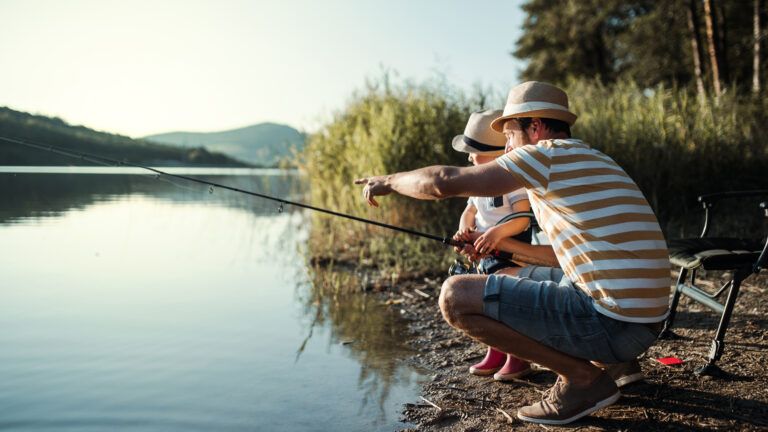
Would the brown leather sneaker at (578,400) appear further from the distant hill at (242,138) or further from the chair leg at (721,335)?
the distant hill at (242,138)

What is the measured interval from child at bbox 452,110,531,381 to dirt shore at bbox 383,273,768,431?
0.08 m

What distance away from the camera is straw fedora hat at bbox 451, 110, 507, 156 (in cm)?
352

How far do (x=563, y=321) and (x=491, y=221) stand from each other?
1.05m

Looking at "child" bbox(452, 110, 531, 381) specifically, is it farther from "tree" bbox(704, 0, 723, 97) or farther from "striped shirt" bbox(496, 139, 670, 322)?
"tree" bbox(704, 0, 723, 97)

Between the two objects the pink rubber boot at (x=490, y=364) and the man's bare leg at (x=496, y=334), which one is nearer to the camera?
the man's bare leg at (x=496, y=334)

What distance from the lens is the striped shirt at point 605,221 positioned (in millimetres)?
2420

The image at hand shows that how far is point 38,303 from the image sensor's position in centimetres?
583

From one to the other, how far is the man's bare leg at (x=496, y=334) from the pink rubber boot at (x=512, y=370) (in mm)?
662

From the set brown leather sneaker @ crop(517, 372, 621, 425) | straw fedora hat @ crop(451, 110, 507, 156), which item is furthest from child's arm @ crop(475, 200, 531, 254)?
brown leather sneaker @ crop(517, 372, 621, 425)

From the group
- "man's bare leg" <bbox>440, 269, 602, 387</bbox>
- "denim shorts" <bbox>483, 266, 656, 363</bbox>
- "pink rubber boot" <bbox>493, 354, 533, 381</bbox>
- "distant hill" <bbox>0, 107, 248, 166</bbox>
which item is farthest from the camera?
"distant hill" <bbox>0, 107, 248, 166</bbox>

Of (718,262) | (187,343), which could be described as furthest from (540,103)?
(187,343)

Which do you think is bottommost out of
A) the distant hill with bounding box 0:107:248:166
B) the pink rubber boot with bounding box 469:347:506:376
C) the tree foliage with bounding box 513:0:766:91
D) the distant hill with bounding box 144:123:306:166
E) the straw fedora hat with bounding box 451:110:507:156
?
the pink rubber boot with bounding box 469:347:506:376

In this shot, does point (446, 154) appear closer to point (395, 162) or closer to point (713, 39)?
point (395, 162)

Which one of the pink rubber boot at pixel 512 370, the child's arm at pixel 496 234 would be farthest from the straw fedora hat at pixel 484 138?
the pink rubber boot at pixel 512 370
